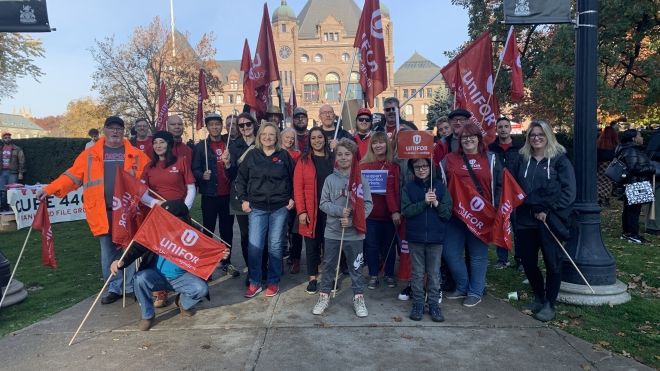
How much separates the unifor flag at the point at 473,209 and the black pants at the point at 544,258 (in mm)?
329

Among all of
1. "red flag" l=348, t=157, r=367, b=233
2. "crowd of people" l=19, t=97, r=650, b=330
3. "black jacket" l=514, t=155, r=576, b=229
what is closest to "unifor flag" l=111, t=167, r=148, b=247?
"crowd of people" l=19, t=97, r=650, b=330

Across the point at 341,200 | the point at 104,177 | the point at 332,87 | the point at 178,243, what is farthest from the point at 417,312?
the point at 332,87

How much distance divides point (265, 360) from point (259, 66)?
5068 millimetres

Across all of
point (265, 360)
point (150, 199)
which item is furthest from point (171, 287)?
point (265, 360)

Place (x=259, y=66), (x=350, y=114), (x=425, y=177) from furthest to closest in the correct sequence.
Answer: (x=350, y=114), (x=259, y=66), (x=425, y=177)

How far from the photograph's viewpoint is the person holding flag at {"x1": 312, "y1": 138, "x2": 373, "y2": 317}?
16.4 feet

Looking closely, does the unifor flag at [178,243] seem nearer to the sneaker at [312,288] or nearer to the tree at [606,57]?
the sneaker at [312,288]

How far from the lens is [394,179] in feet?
18.4

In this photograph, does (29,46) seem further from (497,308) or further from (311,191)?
(497,308)

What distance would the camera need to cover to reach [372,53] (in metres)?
6.95

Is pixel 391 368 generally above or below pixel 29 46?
below

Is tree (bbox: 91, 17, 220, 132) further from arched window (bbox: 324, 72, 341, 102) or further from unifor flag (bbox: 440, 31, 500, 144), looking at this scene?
arched window (bbox: 324, 72, 341, 102)

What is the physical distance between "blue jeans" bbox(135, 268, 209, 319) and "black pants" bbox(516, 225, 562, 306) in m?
3.30

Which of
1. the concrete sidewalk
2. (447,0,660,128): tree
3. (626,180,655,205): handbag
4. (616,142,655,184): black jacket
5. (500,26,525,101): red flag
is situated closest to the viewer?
the concrete sidewalk
